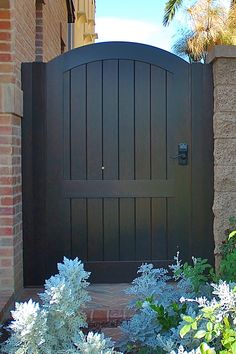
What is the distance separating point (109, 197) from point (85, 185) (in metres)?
0.23

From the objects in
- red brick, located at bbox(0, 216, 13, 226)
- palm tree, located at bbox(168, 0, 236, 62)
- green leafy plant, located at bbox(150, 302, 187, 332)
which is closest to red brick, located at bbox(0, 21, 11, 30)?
red brick, located at bbox(0, 216, 13, 226)

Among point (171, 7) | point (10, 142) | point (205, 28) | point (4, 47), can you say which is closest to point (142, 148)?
point (10, 142)

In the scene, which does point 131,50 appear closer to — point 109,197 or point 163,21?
point 109,197

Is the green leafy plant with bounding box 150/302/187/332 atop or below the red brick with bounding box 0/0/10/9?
below

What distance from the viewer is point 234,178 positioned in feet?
15.5

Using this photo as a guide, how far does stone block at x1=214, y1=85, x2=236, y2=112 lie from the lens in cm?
470

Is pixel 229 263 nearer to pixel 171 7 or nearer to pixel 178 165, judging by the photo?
pixel 178 165

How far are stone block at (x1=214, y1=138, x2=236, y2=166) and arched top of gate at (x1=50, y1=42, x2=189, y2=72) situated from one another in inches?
28.7

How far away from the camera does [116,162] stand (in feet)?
15.8

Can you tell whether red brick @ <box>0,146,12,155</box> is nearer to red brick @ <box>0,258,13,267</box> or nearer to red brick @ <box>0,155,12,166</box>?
red brick @ <box>0,155,12,166</box>

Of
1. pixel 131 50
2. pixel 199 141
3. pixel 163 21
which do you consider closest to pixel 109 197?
pixel 199 141

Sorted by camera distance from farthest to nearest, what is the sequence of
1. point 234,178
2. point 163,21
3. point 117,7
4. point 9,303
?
point 163,21, point 117,7, point 234,178, point 9,303

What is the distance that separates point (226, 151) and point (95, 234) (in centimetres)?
130

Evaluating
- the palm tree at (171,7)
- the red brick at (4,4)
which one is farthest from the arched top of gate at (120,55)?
the palm tree at (171,7)
